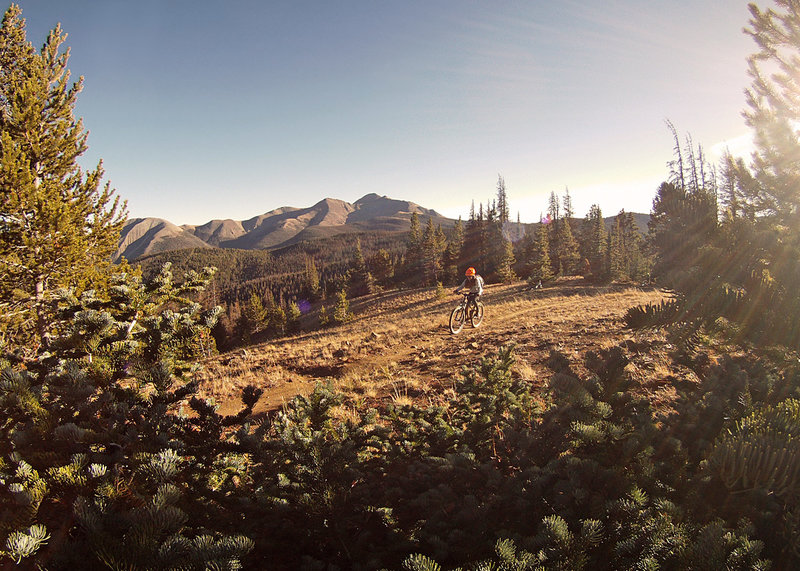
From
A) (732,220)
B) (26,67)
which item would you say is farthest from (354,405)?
(26,67)

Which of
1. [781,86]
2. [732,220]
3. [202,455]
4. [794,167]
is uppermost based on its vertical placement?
[781,86]

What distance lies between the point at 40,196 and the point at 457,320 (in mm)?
13264

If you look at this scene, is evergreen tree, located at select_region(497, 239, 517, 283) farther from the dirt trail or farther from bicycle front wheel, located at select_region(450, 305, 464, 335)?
bicycle front wheel, located at select_region(450, 305, 464, 335)

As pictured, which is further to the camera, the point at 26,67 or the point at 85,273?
the point at 26,67

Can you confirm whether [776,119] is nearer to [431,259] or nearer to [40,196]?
[40,196]

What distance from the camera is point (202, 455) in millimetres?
2531

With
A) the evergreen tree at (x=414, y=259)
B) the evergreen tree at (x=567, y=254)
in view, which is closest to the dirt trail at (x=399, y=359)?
the evergreen tree at (x=567, y=254)

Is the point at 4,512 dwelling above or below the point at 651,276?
below

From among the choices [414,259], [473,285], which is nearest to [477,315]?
[473,285]

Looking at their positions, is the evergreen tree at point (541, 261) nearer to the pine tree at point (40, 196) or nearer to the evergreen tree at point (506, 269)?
the evergreen tree at point (506, 269)

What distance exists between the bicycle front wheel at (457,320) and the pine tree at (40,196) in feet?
38.1

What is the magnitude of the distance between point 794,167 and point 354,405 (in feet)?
25.2

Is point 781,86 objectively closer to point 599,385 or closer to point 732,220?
point 732,220

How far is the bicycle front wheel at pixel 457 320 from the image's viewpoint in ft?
45.7
